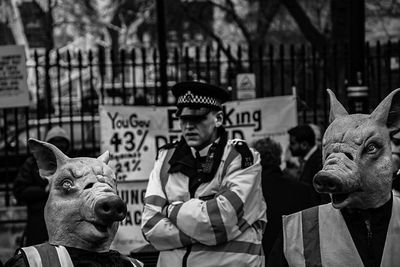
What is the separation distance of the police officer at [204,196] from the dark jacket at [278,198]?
1.32 meters

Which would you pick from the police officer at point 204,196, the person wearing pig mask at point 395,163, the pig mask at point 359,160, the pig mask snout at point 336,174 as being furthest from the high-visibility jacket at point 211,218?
the pig mask snout at point 336,174

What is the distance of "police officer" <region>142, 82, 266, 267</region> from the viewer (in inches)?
252

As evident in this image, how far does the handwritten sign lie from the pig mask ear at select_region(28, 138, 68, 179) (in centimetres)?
679

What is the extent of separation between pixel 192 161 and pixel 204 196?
0.25 metres

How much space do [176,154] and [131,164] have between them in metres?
4.12

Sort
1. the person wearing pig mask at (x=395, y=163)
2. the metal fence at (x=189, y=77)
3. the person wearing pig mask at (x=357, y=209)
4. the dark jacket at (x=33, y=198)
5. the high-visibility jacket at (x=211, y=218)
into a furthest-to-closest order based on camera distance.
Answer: the metal fence at (x=189, y=77)
the dark jacket at (x=33, y=198)
the high-visibility jacket at (x=211, y=218)
the person wearing pig mask at (x=395, y=163)
the person wearing pig mask at (x=357, y=209)

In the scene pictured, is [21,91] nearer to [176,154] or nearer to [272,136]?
[272,136]

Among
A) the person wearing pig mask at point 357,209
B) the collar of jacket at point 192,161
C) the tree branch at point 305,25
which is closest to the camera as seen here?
the person wearing pig mask at point 357,209

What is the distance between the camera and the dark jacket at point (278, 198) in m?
8.05

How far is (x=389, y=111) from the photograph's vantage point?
5137 millimetres

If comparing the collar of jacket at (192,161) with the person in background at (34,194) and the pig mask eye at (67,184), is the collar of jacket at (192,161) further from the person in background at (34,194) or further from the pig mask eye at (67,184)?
the person in background at (34,194)

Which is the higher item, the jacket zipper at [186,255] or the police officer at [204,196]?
the police officer at [204,196]

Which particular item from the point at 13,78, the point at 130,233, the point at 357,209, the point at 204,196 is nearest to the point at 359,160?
the point at 357,209

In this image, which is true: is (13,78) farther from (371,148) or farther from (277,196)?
(371,148)
